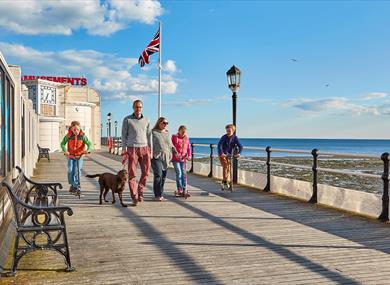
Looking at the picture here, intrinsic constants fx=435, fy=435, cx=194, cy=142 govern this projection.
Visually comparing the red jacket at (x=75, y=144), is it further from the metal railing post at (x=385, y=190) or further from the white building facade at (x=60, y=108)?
the white building facade at (x=60, y=108)

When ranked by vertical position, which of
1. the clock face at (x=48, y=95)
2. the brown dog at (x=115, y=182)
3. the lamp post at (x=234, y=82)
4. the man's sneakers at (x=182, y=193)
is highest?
the clock face at (x=48, y=95)

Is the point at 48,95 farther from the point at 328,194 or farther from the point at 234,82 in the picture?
the point at 328,194

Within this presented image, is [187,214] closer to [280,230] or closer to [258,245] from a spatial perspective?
[280,230]

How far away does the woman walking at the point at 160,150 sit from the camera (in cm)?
906

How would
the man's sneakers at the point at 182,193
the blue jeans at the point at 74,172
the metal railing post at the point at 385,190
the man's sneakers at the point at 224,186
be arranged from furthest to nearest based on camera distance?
1. the man's sneakers at the point at 224,186
2. the blue jeans at the point at 74,172
3. the man's sneakers at the point at 182,193
4. the metal railing post at the point at 385,190

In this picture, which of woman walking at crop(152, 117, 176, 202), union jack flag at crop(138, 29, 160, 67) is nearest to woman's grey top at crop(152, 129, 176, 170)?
woman walking at crop(152, 117, 176, 202)

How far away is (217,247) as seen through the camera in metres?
5.30

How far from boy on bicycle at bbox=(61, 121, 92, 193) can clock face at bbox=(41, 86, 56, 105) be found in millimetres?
32125

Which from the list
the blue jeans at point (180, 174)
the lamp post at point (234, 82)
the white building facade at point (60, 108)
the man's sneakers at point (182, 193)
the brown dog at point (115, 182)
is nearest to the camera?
the brown dog at point (115, 182)

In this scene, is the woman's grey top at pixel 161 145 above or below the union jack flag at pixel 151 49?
below

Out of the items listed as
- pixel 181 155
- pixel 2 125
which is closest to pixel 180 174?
pixel 181 155

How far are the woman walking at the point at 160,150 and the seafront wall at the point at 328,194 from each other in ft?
9.50

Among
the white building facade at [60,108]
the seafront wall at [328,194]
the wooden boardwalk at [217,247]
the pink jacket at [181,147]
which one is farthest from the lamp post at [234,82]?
the white building facade at [60,108]

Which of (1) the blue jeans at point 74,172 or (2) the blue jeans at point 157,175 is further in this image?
(1) the blue jeans at point 74,172
